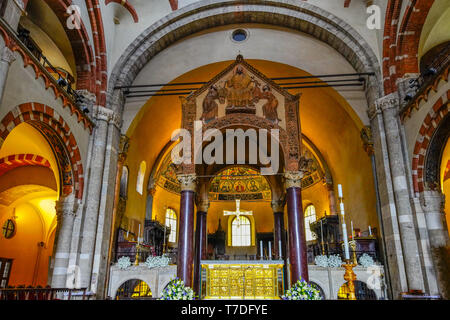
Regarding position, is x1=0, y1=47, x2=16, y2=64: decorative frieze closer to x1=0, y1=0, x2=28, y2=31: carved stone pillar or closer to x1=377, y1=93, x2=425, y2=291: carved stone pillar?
x1=0, y1=0, x2=28, y2=31: carved stone pillar

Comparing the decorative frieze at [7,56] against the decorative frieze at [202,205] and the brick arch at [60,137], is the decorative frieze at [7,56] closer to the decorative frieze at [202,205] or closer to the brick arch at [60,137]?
the brick arch at [60,137]

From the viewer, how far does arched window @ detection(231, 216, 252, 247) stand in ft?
77.9

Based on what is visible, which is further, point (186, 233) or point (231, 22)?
point (231, 22)

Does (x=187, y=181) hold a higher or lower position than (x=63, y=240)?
higher

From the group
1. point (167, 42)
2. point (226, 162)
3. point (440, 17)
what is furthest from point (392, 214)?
point (167, 42)

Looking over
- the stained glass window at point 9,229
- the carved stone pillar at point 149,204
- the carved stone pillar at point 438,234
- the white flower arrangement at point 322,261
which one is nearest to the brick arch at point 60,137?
the carved stone pillar at point 149,204

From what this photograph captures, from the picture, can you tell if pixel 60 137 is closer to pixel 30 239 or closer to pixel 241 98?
pixel 241 98

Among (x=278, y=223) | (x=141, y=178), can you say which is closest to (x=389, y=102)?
(x=278, y=223)

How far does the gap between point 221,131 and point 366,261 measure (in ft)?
22.8

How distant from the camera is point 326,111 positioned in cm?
1714

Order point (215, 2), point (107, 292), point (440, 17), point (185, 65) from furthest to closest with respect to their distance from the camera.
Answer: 1. point (185, 65)
2. point (215, 2)
3. point (440, 17)
4. point (107, 292)

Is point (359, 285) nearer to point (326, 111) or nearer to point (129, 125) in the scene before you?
point (326, 111)

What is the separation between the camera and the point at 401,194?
10219 millimetres

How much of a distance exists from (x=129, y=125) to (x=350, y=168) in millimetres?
10670
